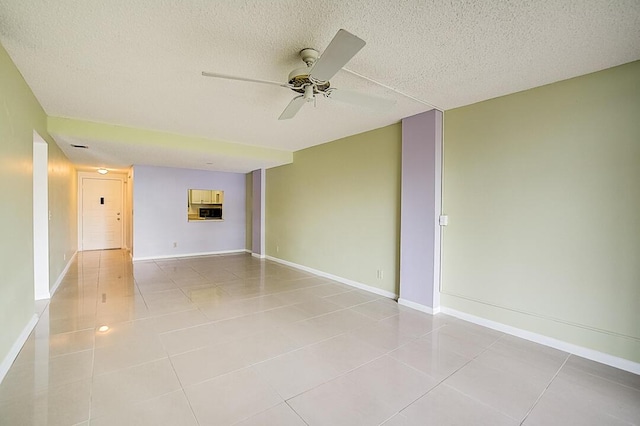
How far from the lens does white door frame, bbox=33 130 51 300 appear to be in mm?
3648

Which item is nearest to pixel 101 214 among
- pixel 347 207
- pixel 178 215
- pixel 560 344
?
pixel 178 215

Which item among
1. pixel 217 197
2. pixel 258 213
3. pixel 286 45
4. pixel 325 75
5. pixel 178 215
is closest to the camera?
pixel 325 75

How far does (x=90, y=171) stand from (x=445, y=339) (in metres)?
9.24

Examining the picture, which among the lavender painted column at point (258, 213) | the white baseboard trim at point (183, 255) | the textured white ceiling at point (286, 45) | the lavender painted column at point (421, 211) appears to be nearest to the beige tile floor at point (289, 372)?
the lavender painted column at point (421, 211)

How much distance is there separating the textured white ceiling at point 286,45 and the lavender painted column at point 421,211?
1.37 feet

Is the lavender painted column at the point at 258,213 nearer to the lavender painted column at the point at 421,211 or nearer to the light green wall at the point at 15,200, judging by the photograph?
the lavender painted column at the point at 421,211

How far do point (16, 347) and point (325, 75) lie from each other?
10.5 feet

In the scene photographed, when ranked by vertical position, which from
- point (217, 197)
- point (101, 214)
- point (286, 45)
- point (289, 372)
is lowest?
point (289, 372)

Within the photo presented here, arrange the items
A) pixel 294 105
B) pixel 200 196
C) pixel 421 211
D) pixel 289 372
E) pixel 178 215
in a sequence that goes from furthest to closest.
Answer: pixel 200 196, pixel 178 215, pixel 421 211, pixel 294 105, pixel 289 372

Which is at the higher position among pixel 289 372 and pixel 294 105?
pixel 294 105

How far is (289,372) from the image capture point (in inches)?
86.2

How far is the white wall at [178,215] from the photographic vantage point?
261 inches

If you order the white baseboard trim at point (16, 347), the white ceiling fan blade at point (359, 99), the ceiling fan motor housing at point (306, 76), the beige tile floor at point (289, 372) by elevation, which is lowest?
the beige tile floor at point (289, 372)

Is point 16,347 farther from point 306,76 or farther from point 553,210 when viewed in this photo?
point 553,210
